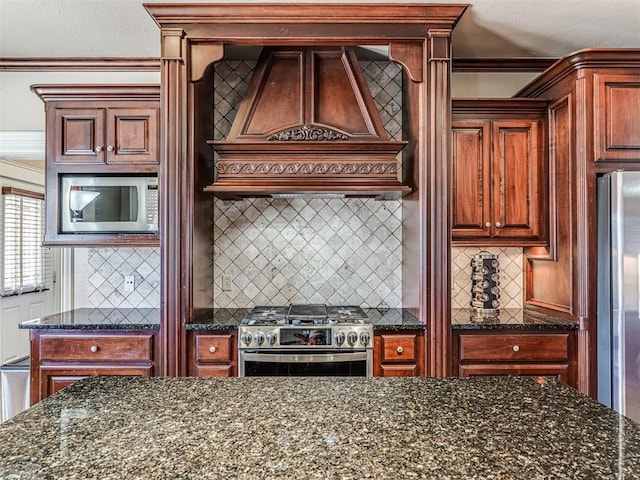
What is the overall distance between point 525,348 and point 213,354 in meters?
1.88

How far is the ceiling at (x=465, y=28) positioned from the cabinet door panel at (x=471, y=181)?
2.08 feet

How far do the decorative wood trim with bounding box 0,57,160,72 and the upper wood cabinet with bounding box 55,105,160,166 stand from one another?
0.66 meters

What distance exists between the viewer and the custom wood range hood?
257 centimetres

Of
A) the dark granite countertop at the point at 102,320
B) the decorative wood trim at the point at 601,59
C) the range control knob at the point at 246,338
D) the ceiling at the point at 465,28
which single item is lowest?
the range control knob at the point at 246,338

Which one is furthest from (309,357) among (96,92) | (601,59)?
(601,59)

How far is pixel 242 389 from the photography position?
1.16m

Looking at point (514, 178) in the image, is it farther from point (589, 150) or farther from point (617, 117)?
point (617, 117)

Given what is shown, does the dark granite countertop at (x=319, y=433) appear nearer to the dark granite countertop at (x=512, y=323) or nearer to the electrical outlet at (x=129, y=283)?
the dark granite countertop at (x=512, y=323)

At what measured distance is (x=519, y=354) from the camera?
240 cm

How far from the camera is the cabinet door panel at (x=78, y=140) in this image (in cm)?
264

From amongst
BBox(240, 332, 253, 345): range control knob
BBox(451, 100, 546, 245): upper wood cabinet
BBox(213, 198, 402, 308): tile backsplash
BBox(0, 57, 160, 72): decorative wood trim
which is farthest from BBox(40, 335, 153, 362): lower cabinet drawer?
BBox(451, 100, 546, 245): upper wood cabinet

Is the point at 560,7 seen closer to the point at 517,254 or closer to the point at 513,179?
the point at 513,179

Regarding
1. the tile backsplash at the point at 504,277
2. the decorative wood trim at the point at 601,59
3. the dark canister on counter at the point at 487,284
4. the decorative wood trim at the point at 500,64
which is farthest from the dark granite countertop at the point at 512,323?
the decorative wood trim at the point at 500,64

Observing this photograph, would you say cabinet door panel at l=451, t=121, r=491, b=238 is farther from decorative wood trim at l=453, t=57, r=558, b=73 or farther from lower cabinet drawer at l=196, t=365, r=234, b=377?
lower cabinet drawer at l=196, t=365, r=234, b=377
